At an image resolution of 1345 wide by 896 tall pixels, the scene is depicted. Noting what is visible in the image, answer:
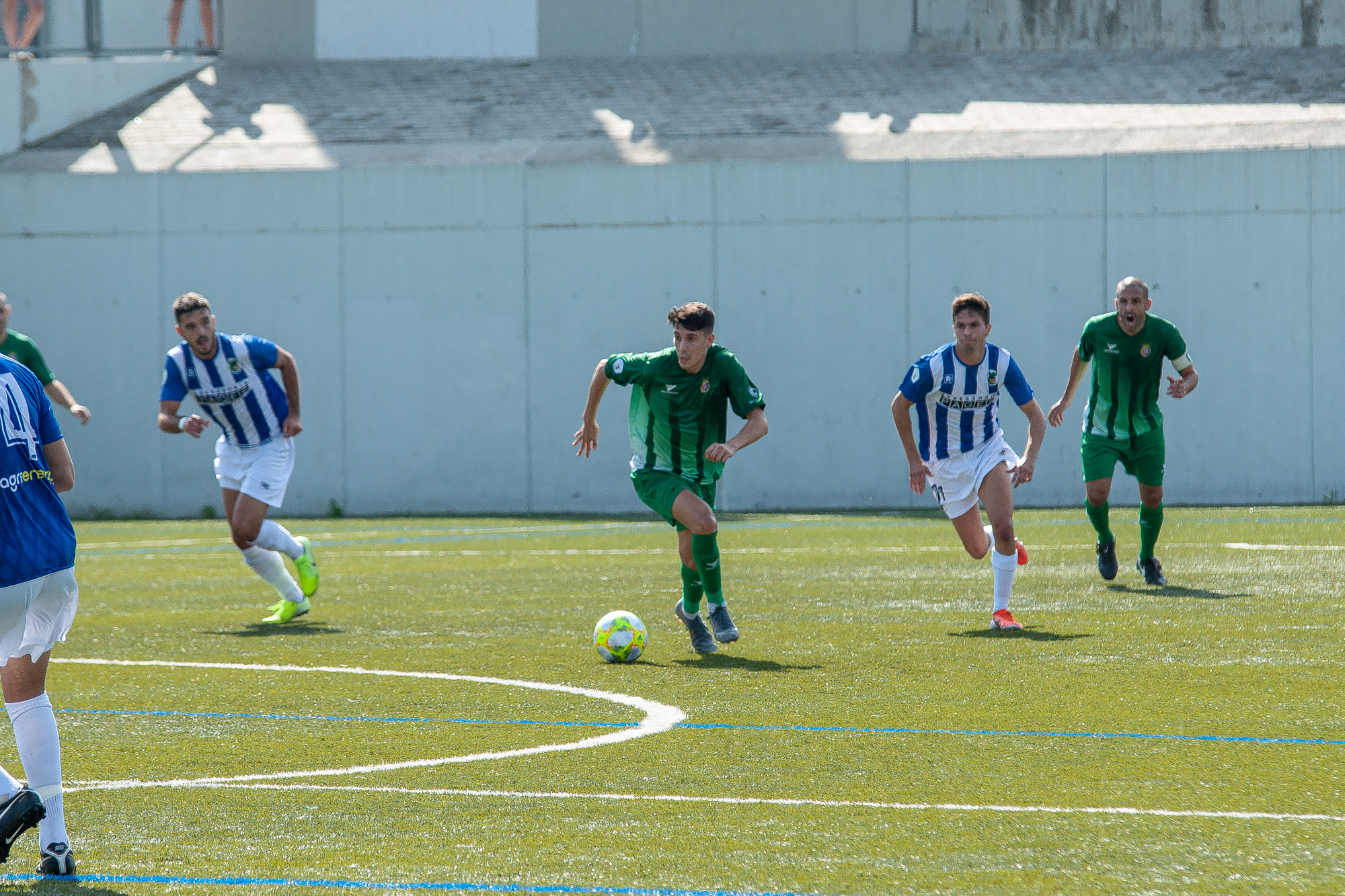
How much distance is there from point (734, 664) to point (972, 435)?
2503 mm

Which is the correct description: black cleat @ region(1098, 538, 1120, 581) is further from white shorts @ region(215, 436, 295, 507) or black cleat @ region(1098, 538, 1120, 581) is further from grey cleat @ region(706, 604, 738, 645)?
white shorts @ region(215, 436, 295, 507)

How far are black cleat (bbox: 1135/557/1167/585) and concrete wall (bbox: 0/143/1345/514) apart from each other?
28.0 ft

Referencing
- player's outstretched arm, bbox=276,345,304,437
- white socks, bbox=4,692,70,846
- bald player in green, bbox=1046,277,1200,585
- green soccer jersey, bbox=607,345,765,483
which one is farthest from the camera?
bald player in green, bbox=1046,277,1200,585

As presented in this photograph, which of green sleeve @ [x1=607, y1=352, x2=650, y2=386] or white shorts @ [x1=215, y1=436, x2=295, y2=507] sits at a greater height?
green sleeve @ [x1=607, y1=352, x2=650, y2=386]

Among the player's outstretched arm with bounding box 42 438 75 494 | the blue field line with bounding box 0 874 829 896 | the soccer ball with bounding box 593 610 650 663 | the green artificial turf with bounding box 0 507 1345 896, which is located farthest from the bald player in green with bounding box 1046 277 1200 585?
the player's outstretched arm with bounding box 42 438 75 494

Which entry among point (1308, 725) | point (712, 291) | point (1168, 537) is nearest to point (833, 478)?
point (712, 291)

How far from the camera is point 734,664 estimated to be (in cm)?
802

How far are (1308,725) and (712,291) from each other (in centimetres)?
1445

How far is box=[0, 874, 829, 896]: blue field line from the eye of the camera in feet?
13.0

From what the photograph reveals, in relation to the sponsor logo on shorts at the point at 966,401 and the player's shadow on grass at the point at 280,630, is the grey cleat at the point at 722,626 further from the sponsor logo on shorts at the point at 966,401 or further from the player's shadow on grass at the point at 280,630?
the player's shadow on grass at the point at 280,630

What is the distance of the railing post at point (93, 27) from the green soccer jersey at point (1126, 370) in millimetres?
17036

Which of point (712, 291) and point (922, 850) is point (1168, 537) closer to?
point (712, 291)

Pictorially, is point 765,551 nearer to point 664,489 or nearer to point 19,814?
point 664,489

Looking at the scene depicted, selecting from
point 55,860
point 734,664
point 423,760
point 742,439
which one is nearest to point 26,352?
point 742,439
